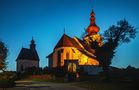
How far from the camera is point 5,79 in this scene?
123 ft

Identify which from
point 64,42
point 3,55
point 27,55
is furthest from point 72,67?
point 27,55

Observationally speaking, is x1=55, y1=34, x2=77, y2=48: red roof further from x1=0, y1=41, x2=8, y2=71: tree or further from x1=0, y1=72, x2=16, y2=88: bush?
x1=0, y1=72, x2=16, y2=88: bush

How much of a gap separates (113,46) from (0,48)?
2108 centimetres

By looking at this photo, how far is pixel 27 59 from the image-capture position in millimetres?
99500

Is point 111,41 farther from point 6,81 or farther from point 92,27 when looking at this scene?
point 92,27

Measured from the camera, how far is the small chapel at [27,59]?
9681 centimetres

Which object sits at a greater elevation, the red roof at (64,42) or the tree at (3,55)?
the red roof at (64,42)

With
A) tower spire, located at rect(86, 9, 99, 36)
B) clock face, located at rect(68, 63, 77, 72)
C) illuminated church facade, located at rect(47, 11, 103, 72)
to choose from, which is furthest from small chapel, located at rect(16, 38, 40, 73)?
clock face, located at rect(68, 63, 77, 72)

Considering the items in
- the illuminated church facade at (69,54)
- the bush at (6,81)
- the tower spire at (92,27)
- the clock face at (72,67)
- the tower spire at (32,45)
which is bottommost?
the bush at (6,81)

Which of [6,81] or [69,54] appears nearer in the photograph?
[6,81]

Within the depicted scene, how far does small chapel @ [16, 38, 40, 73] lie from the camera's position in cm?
9681

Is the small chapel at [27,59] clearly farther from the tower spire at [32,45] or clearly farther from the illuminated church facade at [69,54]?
the illuminated church facade at [69,54]

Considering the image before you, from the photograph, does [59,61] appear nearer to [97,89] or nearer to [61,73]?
[61,73]

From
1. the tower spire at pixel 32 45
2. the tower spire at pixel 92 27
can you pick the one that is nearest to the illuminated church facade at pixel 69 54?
the tower spire at pixel 92 27
